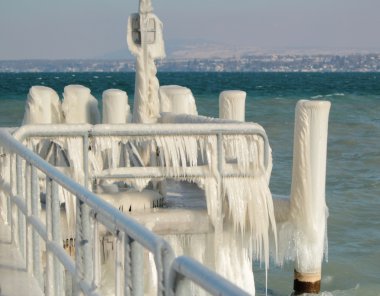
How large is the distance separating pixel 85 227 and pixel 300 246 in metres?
5.39

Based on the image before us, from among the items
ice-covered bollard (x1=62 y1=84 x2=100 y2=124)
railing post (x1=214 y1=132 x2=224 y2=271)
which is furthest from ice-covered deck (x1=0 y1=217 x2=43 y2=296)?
ice-covered bollard (x1=62 y1=84 x2=100 y2=124)

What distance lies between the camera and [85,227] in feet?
11.9

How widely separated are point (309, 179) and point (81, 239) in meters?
5.36

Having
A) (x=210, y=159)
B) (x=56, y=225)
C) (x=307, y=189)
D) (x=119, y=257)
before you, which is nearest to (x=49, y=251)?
(x=56, y=225)

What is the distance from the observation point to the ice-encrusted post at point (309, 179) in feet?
28.5

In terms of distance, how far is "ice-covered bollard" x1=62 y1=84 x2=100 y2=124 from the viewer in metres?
9.77

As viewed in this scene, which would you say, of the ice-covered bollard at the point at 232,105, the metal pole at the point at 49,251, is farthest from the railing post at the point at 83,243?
the ice-covered bollard at the point at 232,105

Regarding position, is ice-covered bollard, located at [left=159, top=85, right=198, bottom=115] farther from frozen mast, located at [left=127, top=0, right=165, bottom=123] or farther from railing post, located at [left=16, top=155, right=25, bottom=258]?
railing post, located at [left=16, top=155, right=25, bottom=258]

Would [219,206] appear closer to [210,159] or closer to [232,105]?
[210,159]

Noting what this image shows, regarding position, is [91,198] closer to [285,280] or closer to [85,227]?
[85,227]

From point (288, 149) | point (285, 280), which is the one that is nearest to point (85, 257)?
point (285, 280)

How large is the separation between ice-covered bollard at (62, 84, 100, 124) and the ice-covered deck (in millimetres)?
3637

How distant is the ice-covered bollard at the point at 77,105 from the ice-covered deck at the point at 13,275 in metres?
3.64

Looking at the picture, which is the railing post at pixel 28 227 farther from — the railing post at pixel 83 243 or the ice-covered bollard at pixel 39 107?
the ice-covered bollard at pixel 39 107
